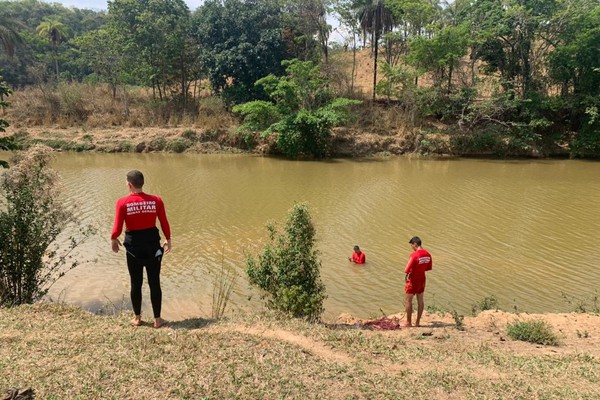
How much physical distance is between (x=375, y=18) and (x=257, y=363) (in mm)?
28950

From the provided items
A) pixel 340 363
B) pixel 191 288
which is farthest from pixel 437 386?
pixel 191 288

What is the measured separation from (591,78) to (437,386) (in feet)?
90.5

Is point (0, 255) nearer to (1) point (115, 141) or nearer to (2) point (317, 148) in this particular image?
(2) point (317, 148)

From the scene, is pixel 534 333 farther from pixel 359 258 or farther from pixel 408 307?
pixel 359 258

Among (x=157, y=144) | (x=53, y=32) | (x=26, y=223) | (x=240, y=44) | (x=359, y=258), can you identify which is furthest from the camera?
(x=53, y=32)

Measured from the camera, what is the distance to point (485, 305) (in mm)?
7453

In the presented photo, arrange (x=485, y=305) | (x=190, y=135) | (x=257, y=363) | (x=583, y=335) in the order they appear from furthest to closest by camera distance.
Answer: (x=190, y=135)
(x=485, y=305)
(x=583, y=335)
(x=257, y=363)

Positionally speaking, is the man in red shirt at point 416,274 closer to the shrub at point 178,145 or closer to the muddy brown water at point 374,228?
the muddy brown water at point 374,228

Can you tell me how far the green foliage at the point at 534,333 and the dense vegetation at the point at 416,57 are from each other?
2013 cm

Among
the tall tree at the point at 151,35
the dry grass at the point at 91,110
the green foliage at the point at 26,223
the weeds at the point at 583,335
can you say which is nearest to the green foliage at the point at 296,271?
the green foliage at the point at 26,223

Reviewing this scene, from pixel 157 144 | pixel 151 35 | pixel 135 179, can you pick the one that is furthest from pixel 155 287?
pixel 151 35

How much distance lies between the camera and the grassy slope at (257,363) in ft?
11.8

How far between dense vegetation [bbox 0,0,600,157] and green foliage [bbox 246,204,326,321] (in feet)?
64.2

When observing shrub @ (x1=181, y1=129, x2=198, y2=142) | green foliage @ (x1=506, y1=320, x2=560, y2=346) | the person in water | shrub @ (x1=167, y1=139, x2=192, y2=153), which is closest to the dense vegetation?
shrub @ (x1=181, y1=129, x2=198, y2=142)
